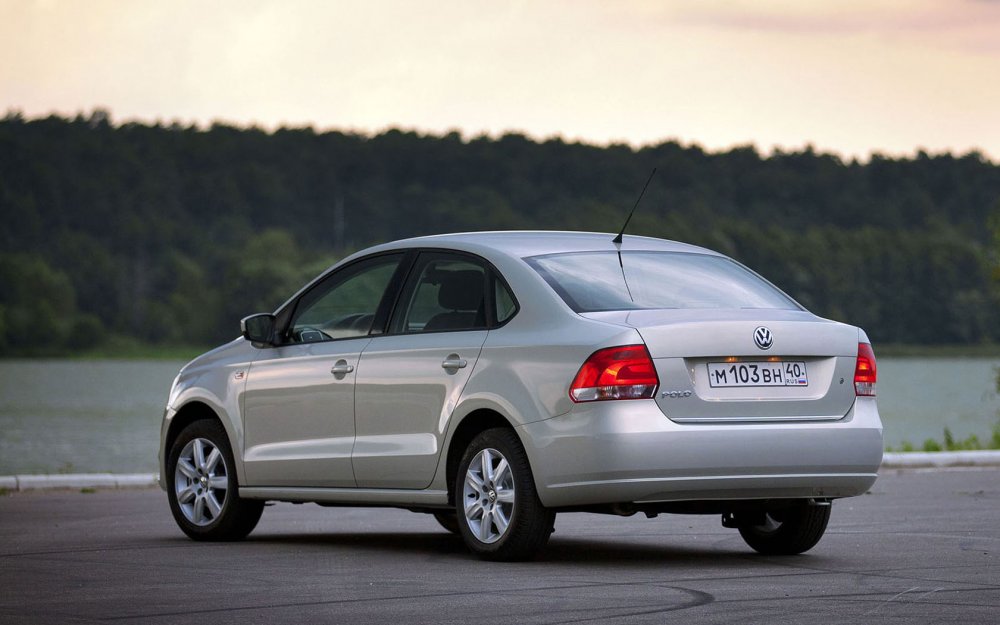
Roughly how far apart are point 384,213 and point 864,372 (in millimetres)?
126916

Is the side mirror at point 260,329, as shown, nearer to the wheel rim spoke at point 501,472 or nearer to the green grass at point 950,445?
the wheel rim spoke at point 501,472

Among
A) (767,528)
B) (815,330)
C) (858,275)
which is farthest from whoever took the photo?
(858,275)

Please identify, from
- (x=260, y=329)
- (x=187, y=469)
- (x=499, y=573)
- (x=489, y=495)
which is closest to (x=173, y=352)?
(x=187, y=469)

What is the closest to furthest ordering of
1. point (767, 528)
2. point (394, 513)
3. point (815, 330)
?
point (815, 330) < point (767, 528) < point (394, 513)

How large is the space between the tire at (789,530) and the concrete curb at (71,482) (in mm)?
8195

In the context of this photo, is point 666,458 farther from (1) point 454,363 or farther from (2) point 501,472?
(1) point 454,363

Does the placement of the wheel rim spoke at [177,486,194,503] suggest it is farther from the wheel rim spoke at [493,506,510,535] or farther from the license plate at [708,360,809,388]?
the license plate at [708,360,809,388]

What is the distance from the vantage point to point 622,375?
8820 millimetres

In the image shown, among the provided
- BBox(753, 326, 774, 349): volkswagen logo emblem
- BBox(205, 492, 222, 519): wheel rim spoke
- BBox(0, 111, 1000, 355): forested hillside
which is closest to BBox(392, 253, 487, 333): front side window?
BBox(753, 326, 774, 349): volkswagen logo emblem

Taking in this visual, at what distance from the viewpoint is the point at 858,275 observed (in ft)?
415

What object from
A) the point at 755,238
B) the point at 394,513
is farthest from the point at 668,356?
the point at 755,238

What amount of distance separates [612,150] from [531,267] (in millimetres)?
127181

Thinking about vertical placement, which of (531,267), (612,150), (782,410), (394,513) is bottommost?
(394,513)

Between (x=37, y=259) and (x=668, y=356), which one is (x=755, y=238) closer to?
(x=37, y=259)
